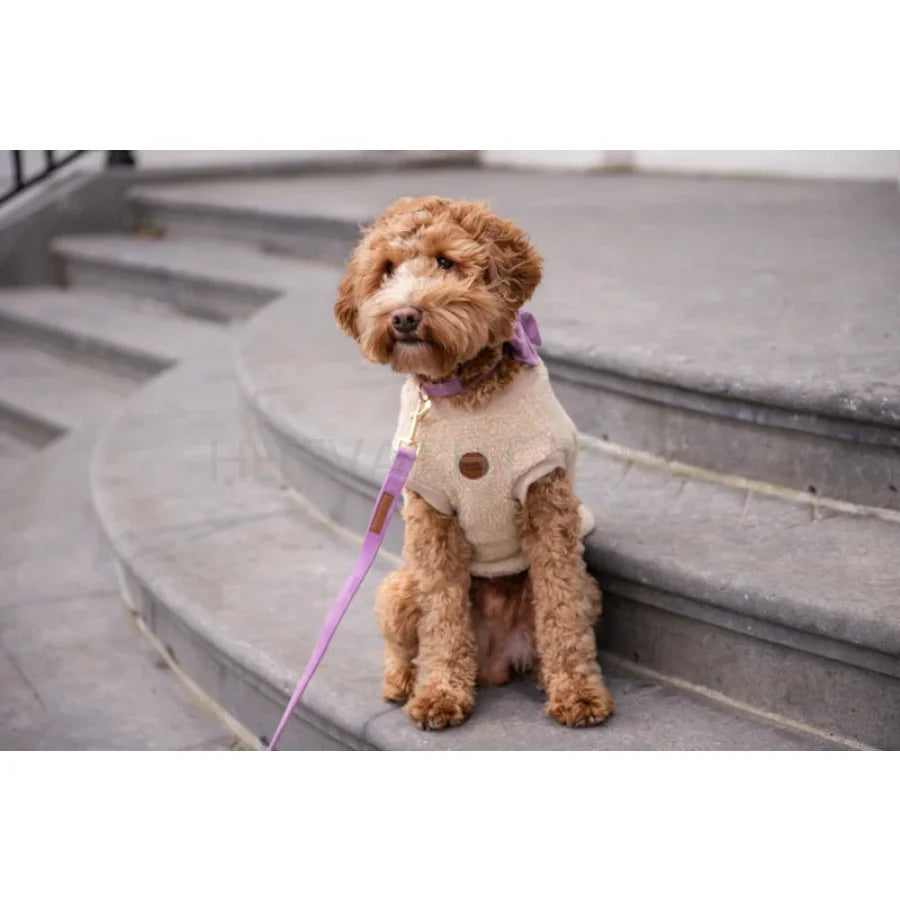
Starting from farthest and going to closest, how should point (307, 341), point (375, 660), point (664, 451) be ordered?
point (307, 341) < point (664, 451) < point (375, 660)

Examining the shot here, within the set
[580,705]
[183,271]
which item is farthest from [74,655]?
[183,271]

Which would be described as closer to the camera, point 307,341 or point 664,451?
point 664,451

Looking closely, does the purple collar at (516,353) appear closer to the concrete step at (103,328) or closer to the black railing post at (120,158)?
the concrete step at (103,328)

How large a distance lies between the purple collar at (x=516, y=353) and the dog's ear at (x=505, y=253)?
90 mm

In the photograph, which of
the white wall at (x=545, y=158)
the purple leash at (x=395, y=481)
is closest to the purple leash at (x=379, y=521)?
the purple leash at (x=395, y=481)

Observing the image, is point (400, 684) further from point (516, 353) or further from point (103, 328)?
point (103, 328)

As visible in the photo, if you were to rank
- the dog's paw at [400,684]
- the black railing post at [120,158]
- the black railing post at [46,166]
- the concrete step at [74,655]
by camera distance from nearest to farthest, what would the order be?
1. the dog's paw at [400,684]
2. the concrete step at [74,655]
3. the black railing post at [46,166]
4. the black railing post at [120,158]

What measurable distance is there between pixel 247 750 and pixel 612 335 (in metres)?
1.25

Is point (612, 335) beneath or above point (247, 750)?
above

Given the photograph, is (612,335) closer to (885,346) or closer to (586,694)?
(885,346)

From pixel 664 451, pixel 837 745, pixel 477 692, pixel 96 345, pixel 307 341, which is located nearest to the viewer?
pixel 837 745

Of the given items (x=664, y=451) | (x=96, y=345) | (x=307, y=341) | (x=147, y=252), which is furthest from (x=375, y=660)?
(x=147, y=252)

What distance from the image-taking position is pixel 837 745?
83.3 inches

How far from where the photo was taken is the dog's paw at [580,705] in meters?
2.15
